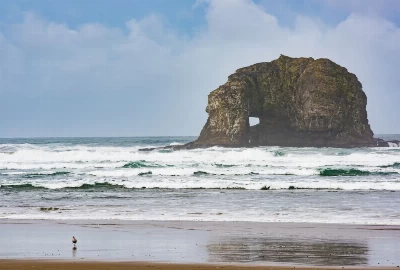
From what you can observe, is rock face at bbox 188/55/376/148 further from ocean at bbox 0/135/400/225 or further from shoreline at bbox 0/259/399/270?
shoreline at bbox 0/259/399/270

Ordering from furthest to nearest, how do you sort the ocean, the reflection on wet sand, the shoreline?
the ocean, the reflection on wet sand, the shoreline

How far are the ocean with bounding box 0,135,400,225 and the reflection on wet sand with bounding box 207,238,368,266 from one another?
4.08 meters

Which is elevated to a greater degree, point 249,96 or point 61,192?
point 249,96

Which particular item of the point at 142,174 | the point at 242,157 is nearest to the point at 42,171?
the point at 142,174

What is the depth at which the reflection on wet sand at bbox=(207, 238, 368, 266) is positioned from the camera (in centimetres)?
1087

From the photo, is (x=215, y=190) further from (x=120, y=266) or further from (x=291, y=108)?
(x=291, y=108)

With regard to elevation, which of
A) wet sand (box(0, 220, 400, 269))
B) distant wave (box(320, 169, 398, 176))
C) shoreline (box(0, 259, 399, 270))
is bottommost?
wet sand (box(0, 220, 400, 269))

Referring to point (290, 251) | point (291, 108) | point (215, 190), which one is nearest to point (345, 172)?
point (215, 190)

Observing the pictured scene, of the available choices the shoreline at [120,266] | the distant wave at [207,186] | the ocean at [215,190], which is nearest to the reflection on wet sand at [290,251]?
A: the shoreline at [120,266]

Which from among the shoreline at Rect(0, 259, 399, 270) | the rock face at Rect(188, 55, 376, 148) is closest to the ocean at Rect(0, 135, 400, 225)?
the shoreline at Rect(0, 259, 399, 270)

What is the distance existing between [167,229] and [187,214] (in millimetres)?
3462

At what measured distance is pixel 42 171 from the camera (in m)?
39.3

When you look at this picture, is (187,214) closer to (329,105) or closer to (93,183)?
(93,183)

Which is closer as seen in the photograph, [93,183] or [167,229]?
[167,229]
